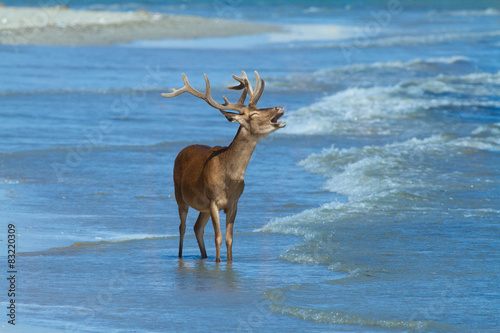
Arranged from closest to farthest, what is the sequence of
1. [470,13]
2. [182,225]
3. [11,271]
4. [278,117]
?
[11,271] → [278,117] → [182,225] → [470,13]

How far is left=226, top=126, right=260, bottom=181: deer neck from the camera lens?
29.6ft

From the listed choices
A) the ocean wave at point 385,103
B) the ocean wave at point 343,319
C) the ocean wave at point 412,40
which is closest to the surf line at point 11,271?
the ocean wave at point 343,319

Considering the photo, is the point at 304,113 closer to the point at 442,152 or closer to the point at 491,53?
the point at 442,152

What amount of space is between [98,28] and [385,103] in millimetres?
22930

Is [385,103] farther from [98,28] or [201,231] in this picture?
[98,28]

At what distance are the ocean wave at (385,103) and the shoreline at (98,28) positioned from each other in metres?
15.5

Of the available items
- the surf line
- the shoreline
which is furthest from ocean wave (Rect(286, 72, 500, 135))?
the shoreline

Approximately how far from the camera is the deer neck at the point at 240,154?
9008 mm

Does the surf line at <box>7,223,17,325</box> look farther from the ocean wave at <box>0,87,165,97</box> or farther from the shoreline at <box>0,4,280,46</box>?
the shoreline at <box>0,4,280,46</box>

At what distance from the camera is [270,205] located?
468 inches

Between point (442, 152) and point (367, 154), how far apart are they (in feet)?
4.72

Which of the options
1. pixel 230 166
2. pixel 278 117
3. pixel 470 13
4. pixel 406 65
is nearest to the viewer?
pixel 278 117

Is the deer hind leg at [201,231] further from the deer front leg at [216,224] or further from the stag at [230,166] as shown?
the deer front leg at [216,224]

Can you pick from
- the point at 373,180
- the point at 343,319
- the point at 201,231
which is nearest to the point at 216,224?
the point at 201,231
